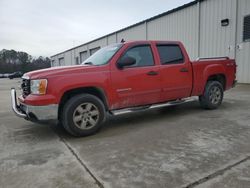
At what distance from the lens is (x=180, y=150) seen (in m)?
3.45

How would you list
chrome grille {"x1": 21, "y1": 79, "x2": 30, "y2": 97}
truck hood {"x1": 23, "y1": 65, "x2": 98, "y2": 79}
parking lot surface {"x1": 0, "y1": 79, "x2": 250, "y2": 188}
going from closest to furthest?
parking lot surface {"x1": 0, "y1": 79, "x2": 250, "y2": 188}
truck hood {"x1": 23, "y1": 65, "x2": 98, "y2": 79}
chrome grille {"x1": 21, "y1": 79, "x2": 30, "y2": 97}

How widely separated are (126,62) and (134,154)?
6.25ft

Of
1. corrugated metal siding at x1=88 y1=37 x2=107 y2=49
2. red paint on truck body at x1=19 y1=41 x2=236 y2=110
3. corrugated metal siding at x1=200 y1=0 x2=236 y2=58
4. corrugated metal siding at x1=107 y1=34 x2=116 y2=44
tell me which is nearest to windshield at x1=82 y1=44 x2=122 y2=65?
red paint on truck body at x1=19 y1=41 x2=236 y2=110

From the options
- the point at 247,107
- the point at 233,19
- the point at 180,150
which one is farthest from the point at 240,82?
the point at 180,150

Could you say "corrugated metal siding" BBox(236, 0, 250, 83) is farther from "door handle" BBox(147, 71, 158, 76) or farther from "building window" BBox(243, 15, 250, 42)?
"door handle" BBox(147, 71, 158, 76)

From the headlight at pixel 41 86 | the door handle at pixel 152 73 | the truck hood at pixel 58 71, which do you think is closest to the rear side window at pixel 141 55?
the door handle at pixel 152 73

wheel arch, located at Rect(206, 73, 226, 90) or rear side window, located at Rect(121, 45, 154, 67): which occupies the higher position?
rear side window, located at Rect(121, 45, 154, 67)

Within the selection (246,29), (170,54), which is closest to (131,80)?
(170,54)

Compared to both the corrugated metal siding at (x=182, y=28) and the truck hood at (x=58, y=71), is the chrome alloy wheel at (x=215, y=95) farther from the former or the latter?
the corrugated metal siding at (x=182, y=28)

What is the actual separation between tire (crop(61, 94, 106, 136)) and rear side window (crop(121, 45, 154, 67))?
122 cm

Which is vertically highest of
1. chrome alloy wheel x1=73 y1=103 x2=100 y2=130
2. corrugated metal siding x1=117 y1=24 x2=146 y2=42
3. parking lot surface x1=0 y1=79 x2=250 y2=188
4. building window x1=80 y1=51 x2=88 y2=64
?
corrugated metal siding x1=117 y1=24 x2=146 y2=42

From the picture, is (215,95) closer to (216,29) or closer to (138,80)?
(138,80)

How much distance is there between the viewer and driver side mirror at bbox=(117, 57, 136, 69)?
454cm

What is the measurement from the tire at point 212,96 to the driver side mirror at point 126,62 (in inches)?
99.2
